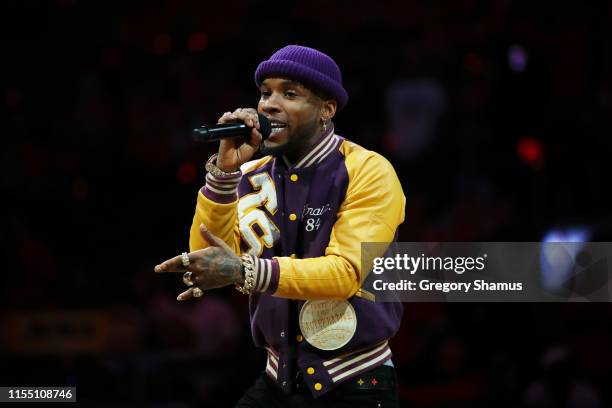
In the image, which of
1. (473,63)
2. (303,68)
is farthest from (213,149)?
(303,68)

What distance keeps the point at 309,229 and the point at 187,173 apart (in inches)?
132

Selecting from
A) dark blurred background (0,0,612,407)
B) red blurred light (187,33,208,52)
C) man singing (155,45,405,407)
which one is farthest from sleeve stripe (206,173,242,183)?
red blurred light (187,33,208,52)

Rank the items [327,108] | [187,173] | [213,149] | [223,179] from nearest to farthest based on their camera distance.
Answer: [223,179]
[327,108]
[187,173]
[213,149]

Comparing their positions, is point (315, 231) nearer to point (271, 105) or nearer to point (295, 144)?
point (295, 144)

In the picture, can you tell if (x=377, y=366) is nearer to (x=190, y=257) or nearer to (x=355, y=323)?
(x=355, y=323)

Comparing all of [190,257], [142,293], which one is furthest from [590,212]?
[190,257]

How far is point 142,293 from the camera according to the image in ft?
19.0

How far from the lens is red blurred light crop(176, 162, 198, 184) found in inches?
244

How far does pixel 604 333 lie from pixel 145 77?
3358 mm

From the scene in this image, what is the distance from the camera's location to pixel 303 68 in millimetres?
2982

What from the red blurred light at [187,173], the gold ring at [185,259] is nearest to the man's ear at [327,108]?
the gold ring at [185,259]

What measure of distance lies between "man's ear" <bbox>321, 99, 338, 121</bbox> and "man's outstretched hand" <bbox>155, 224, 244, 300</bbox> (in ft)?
1.99

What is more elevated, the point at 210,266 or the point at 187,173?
the point at 187,173

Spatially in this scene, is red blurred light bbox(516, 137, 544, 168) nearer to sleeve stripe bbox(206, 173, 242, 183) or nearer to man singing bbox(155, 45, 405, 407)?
man singing bbox(155, 45, 405, 407)
